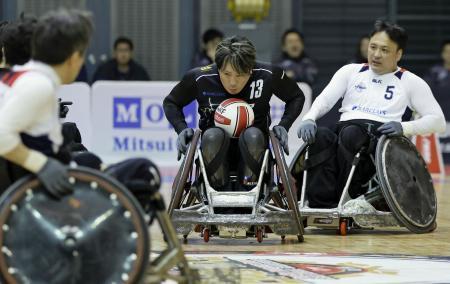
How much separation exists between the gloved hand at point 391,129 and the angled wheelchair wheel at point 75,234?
3753 mm

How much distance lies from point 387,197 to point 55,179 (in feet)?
12.4

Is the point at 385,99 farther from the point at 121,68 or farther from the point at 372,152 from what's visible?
the point at 121,68

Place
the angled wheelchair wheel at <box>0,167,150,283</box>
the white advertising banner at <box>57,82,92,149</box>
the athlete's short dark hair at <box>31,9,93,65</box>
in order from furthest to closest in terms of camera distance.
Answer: the white advertising banner at <box>57,82,92,149</box>, the athlete's short dark hair at <box>31,9,93,65</box>, the angled wheelchair wheel at <box>0,167,150,283</box>

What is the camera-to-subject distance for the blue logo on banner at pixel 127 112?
45.1 ft

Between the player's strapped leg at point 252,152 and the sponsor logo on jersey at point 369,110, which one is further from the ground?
the sponsor logo on jersey at point 369,110

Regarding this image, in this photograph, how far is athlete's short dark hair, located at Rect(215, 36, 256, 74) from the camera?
7297 millimetres

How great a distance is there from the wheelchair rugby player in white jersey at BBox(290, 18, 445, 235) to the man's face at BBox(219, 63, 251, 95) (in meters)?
0.66

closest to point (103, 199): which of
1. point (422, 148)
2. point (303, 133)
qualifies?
point (303, 133)

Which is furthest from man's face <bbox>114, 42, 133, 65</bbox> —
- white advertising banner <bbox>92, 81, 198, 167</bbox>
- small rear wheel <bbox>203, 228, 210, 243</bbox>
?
small rear wheel <bbox>203, 228, 210, 243</bbox>

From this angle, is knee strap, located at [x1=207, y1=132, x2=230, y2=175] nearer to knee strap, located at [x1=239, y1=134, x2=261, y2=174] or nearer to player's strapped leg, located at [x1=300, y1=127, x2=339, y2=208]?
knee strap, located at [x1=239, y1=134, x2=261, y2=174]

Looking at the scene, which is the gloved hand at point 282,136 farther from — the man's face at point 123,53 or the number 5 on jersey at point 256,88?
the man's face at point 123,53

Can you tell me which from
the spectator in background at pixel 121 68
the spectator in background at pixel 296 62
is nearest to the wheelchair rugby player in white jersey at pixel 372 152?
the spectator in background at pixel 296 62

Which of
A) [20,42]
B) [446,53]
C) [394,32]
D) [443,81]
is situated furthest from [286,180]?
[446,53]

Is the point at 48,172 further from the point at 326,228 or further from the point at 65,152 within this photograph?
the point at 326,228
